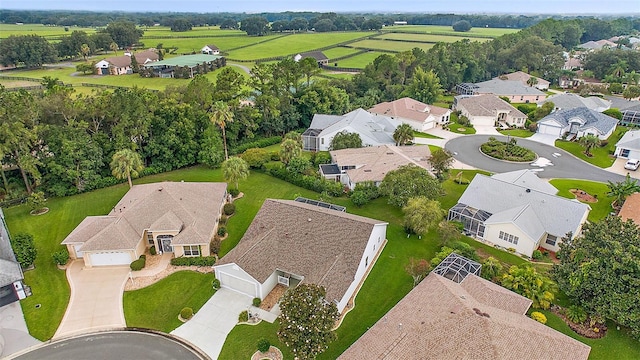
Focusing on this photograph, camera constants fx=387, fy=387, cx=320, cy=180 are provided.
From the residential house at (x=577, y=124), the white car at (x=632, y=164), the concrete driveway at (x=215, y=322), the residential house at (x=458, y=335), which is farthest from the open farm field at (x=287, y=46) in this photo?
the residential house at (x=458, y=335)

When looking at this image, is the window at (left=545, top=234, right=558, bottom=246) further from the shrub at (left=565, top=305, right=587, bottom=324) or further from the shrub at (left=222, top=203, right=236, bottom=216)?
the shrub at (left=222, top=203, right=236, bottom=216)

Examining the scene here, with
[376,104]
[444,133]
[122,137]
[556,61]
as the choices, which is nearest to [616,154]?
[444,133]

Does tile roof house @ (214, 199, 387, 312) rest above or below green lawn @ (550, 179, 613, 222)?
above

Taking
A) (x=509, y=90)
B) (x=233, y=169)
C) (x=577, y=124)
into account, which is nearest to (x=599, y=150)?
(x=577, y=124)

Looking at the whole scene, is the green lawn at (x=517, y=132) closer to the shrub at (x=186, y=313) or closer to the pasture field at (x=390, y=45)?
the shrub at (x=186, y=313)

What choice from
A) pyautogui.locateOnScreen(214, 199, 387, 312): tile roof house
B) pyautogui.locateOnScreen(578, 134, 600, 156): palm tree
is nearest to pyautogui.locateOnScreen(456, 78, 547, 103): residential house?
pyautogui.locateOnScreen(578, 134, 600, 156): palm tree

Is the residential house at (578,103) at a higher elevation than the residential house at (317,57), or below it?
below
